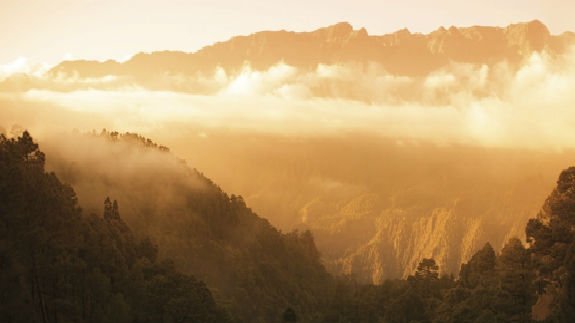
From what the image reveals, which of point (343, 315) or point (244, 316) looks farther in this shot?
point (244, 316)

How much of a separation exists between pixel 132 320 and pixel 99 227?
1638cm

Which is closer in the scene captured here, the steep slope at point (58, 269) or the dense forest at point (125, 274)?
the steep slope at point (58, 269)

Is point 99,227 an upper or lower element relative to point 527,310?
upper

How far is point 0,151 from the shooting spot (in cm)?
8569

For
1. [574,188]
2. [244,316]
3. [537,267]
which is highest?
[574,188]

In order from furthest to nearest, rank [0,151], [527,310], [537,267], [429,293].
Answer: [429,293], [537,267], [527,310], [0,151]

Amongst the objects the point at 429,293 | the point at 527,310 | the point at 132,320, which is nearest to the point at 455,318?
the point at 527,310

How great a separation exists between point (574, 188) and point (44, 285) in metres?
75.2

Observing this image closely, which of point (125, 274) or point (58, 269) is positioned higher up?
point (58, 269)

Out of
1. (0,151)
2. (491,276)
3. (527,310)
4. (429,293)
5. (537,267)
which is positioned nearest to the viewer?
(0,151)

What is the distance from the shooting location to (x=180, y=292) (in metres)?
113

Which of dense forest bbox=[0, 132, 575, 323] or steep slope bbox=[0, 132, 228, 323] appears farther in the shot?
dense forest bbox=[0, 132, 575, 323]

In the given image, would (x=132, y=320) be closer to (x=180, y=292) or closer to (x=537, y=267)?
(x=180, y=292)

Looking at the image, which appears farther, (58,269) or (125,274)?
(125,274)
